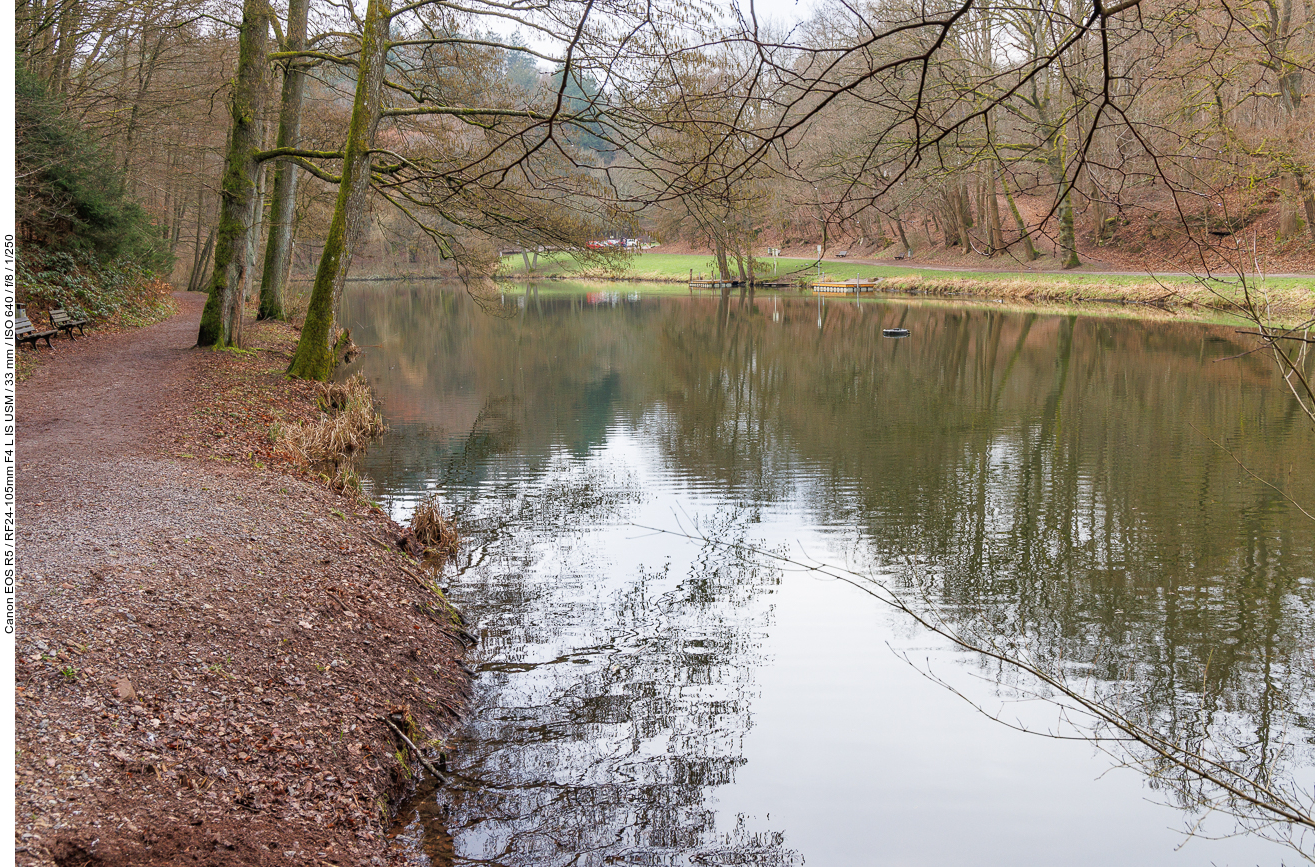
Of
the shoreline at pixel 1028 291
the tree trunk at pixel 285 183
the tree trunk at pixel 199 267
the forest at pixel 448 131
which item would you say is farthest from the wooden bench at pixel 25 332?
the tree trunk at pixel 199 267

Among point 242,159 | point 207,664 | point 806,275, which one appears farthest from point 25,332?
point 806,275

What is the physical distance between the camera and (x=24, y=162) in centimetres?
1595

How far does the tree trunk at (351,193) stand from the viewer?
12805 millimetres

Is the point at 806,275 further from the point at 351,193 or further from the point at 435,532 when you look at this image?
the point at 351,193

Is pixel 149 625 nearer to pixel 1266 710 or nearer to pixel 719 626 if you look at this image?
pixel 719 626

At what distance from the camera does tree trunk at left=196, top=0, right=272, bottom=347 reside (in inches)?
570

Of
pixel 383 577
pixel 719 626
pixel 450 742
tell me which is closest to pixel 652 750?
pixel 450 742

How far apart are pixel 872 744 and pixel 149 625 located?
14.1 feet

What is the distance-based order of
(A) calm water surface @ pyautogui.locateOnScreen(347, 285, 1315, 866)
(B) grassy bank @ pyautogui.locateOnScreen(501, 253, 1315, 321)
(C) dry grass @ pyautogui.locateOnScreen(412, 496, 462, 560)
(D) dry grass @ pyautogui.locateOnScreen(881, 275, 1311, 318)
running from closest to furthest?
(A) calm water surface @ pyautogui.locateOnScreen(347, 285, 1315, 866) → (C) dry grass @ pyautogui.locateOnScreen(412, 496, 462, 560) → (B) grassy bank @ pyautogui.locateOnScreen(501, 253, 1315, 321) → (D) dry grass @ pyautogui.locateOnScreen(881, 275, 1311, 318)

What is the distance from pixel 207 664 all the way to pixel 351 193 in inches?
376

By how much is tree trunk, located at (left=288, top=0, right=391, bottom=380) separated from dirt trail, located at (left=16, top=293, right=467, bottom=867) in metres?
5.21

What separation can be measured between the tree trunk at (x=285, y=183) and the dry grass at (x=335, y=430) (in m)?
5.05

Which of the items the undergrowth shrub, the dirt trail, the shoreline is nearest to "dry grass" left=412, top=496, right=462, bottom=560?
the dirt trail

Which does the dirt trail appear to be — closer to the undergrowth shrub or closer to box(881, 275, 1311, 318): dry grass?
the undergrowth shrub
